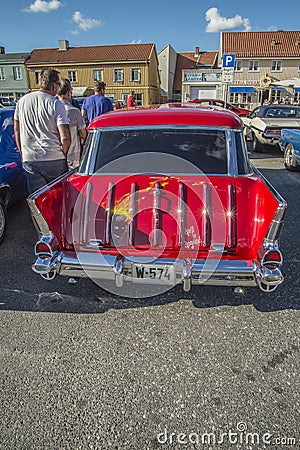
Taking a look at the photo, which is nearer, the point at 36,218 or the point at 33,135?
the point at 36,218

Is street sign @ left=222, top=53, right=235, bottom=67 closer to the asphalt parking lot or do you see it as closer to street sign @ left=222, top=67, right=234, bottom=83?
street sign @ left=222, top=67, right=234, bottom=83

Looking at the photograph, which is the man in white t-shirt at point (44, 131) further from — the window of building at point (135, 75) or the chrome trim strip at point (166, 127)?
the window of building at point (135, 75)

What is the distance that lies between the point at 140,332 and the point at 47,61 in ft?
145

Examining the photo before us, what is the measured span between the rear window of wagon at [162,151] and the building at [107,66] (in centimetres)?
3746

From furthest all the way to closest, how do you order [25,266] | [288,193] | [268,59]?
[268,59]
[288,193]
[25,266]

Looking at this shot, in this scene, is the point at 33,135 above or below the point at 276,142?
above

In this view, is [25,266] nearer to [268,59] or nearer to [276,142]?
[276,142]

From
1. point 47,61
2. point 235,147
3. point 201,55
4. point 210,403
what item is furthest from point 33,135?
point 201,55

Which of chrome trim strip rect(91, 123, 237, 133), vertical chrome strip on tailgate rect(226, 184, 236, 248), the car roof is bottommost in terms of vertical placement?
vertical chrome strip on tailgate rect(226, 184, 236, 248)

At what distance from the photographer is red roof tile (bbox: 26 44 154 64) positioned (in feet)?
126

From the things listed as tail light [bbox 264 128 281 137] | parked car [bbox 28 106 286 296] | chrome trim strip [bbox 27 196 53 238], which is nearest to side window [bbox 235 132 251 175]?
parked car [bbox 28 106 286 296]

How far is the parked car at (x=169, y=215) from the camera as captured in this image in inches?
102

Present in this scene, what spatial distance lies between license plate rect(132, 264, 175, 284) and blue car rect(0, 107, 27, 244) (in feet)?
7.97

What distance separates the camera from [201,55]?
166 feet
